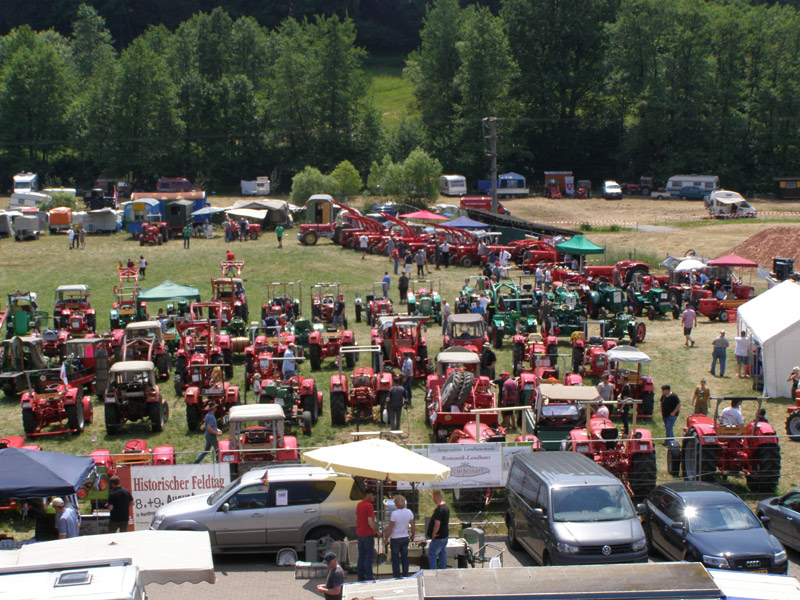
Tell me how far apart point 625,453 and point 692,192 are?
5692 cm

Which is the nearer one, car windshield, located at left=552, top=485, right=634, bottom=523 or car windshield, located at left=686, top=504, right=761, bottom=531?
car windshield, located at left=552, top=485, right=634, bottom=523

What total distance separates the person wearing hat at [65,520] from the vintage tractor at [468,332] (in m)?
12.4

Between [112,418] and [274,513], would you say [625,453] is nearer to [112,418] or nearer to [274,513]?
[274,513]

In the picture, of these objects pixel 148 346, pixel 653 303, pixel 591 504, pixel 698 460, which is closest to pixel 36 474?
pixel 591 504

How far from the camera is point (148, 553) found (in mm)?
9406

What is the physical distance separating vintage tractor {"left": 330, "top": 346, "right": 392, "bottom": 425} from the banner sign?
4.95 meters

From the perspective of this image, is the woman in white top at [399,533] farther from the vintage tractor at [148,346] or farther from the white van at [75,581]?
the vintage tractor at [148,346]

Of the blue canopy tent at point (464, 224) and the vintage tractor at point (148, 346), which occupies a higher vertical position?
the blue canopy tent at point (464, 224)

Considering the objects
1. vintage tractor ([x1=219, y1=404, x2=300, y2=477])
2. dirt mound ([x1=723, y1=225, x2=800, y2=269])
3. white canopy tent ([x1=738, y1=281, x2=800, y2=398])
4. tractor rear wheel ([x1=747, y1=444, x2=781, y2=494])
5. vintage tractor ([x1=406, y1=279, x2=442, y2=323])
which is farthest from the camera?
dirt mound ([x1=723, y1=225, x2=800, y2=269])

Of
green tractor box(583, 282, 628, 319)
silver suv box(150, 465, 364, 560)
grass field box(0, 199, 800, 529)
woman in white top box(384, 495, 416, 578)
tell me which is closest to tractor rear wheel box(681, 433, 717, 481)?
grass field box(0, 199, 800, 529)

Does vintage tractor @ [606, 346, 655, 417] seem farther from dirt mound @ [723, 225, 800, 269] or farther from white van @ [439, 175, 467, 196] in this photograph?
white van @ [439, 175, 467, 196]

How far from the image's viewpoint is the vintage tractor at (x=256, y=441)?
47.0 ft

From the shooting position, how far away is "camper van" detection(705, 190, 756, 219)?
189ft


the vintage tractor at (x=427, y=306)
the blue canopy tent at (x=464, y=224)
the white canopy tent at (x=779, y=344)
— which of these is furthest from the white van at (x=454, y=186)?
the white canopy tent at (x=779, y=344)
